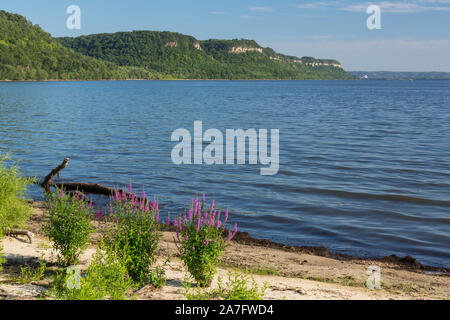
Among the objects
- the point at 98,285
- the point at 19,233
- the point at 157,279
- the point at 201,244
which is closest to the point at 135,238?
the point at 157,279

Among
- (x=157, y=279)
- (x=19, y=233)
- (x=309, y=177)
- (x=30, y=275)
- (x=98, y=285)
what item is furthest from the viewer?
(x=309, y=177)

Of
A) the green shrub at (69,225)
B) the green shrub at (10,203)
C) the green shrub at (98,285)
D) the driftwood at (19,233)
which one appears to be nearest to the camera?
the green shrub at (98,285)

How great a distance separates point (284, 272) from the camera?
1025cm

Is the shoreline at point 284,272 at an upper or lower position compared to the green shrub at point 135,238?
lower

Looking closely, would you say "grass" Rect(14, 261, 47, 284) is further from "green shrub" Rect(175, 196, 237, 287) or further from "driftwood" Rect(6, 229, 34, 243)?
"green shrub" Rect(175, 196, 237, 287)

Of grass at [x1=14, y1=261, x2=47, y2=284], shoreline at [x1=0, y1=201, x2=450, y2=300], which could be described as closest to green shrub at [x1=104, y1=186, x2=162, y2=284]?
shoreline at [x1=0, y1=201, x2=450, y2=300]

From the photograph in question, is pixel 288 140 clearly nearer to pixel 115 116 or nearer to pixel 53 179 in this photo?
pixel 53 179

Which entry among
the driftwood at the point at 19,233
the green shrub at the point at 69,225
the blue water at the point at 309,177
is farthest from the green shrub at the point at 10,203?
the blue water at the point at 309,177

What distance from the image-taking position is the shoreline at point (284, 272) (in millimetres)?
7934

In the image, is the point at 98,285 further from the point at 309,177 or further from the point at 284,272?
the point at 309,177

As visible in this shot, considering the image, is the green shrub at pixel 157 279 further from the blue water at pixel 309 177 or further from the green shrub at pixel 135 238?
the blue water at pixel 309 177

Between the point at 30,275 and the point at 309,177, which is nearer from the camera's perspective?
the point at 30,275

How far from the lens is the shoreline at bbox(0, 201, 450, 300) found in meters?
7.93
